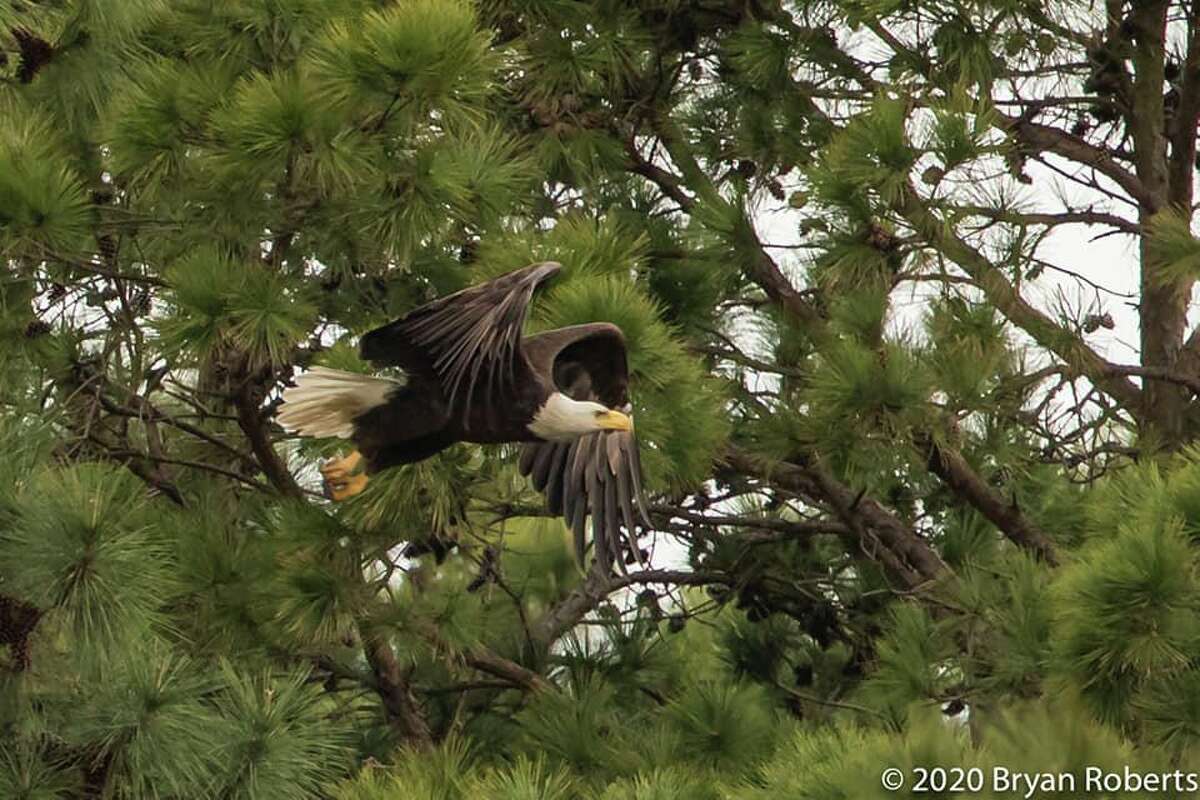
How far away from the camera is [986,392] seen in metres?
5.14

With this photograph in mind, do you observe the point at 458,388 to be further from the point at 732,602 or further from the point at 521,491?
the point at 732,602

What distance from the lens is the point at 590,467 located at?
15.3 feet

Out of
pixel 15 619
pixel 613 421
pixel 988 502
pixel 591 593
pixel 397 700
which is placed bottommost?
pixel 15 619

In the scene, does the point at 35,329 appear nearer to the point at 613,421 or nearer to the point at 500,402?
the point at 500,402

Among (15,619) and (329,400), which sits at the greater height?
(329,400)

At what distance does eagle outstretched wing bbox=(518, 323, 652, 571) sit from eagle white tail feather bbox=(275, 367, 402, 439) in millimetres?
314

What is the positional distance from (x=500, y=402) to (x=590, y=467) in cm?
26

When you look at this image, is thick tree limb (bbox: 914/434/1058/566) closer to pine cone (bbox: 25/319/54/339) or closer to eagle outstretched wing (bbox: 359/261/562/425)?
eagle outstretched wing (bbox: 359/261/562/425)

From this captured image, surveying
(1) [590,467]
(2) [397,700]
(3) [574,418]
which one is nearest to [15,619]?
(3) [574,418]

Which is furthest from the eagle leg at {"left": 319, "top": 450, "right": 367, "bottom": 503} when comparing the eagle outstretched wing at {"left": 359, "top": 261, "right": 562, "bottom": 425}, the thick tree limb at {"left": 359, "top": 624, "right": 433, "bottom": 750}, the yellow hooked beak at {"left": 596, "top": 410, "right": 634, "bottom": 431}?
the thick tree limb at {"left": 359, "top": 624, "right": 433, "bottom": 750}

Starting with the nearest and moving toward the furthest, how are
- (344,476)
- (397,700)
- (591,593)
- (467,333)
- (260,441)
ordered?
(467,333), (344,476), (260,441), (397,700), (591,593)

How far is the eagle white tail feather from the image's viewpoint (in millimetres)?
4562

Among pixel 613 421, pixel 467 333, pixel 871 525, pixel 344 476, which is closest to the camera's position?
pixel 467 333

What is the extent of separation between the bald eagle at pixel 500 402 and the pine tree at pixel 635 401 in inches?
2.8
